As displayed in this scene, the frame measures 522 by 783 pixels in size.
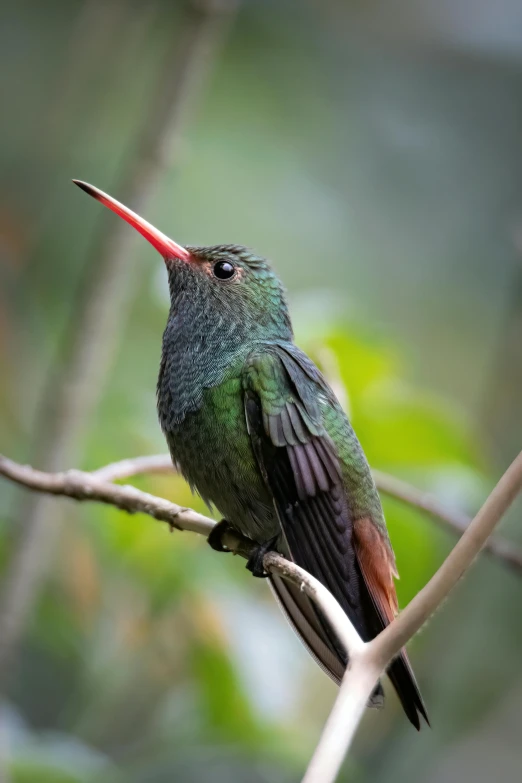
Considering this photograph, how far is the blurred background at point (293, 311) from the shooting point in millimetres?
2902

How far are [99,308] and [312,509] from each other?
4.57 feet

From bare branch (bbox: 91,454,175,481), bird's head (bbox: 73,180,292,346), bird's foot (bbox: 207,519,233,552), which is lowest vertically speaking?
bird's foot (bbox: 207,519,233,552)

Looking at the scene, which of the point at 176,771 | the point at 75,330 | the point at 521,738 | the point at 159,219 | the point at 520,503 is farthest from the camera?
the point at 159,219

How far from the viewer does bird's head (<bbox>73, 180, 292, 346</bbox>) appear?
90.0 inches

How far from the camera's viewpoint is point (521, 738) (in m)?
4.54

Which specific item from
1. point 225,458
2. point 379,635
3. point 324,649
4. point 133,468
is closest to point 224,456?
point 225,458

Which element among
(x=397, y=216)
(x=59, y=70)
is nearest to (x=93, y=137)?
(x=59, y=70)

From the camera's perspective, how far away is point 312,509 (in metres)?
1.87

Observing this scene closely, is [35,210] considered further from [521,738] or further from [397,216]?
[521,738]

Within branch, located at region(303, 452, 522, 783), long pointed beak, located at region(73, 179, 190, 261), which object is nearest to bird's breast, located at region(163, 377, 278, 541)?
long pointed beak, located at region(73, 179, 190, 261)

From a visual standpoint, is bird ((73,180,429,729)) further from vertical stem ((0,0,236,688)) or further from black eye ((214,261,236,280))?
vertical stem ((0,0,236,688))

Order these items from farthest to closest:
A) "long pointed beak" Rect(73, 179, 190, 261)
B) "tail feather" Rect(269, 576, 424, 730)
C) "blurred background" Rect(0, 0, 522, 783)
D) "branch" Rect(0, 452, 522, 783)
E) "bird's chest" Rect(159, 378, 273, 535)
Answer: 1. "blurred background" Rect(0, 0, 522, 783)
2. "bird's chest" Rect(159, 378, 273, 535)
3. "long pointed beak" Rect(73, 179, 190, 261)
4. "tail feather" Rect(269, 576, 424, 730)
5. "branch" Rect(0, 452, 522, 783)

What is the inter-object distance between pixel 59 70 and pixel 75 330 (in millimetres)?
2823

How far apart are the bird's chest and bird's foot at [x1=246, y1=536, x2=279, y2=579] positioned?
5 centimetres
